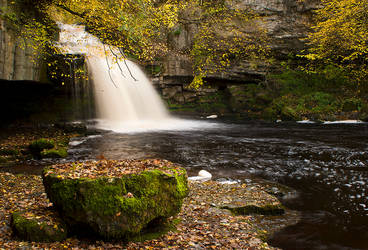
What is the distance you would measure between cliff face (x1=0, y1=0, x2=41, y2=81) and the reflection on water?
4.06m

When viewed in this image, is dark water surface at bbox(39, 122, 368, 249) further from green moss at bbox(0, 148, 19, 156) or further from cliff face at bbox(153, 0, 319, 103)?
cliff face at bbox(153, 0, 319, 103)

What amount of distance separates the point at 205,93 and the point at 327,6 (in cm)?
1246

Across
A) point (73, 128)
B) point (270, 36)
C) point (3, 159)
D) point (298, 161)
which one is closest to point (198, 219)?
point (298, 161)

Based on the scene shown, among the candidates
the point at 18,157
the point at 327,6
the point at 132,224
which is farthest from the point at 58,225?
the point at 327,6

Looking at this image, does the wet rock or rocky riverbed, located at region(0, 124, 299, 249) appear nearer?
rocky riverbed, located at region(0, 124, 299, 249)

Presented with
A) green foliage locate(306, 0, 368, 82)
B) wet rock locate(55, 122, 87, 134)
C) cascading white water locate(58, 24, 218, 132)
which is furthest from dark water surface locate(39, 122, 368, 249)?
green foliage locate(306, 0, 368, 82)

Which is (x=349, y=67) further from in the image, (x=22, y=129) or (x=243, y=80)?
(x=22, y=129)

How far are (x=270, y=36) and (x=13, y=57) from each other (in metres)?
19.9

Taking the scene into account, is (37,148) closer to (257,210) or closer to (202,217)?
(202,217)

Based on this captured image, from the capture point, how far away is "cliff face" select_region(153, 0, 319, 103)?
2225cm

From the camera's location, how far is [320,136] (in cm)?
1348

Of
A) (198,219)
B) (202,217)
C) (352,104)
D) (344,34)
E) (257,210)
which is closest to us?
(198,219)

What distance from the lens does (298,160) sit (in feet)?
30.5

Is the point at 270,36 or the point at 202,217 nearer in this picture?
the point at 202,217
